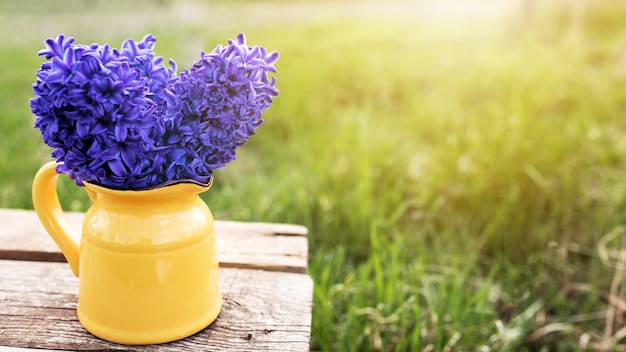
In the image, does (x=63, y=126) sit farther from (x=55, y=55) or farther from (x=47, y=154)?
(x=47, y=154)

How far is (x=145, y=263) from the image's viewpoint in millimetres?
941

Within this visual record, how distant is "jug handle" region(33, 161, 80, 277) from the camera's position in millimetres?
1047

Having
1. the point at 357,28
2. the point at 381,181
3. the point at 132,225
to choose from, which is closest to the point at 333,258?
the point at 381,181

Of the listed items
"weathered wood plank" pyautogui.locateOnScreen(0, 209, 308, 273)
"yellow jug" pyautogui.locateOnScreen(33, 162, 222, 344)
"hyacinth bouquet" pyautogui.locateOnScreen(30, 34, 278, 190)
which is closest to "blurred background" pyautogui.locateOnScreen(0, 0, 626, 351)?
"weathered wood plank" pyautogui.locateOnScreen(0, 209, 308, 273)

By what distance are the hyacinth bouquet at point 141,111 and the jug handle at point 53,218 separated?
145 mm

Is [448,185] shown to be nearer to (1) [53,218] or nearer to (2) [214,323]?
(2) [214,323]

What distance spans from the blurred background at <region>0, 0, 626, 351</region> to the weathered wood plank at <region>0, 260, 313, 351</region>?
0.47 m

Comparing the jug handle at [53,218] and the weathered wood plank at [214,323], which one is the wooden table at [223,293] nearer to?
the weathered wood plank at [214,323]

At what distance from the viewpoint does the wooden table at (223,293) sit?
101cm

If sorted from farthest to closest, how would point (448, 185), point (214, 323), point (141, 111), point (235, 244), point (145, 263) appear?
point (448, 185), point (235, 244), point (214, 323), point (145, 263), point (141, 111)

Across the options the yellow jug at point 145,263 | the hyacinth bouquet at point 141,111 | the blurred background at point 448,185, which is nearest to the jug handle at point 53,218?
the yellow jug at point 145,263

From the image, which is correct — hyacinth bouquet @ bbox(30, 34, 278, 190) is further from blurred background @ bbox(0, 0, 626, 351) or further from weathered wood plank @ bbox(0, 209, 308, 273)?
blurred background @ bbox(0, 0, 626, 351)

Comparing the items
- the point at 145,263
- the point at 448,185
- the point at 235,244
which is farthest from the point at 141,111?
the point at 448,185

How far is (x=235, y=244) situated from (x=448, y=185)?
1.39 m
